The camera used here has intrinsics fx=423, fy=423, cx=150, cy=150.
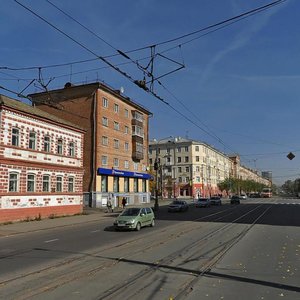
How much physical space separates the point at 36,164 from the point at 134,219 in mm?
13920

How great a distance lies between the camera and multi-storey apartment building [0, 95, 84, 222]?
30.9 metres

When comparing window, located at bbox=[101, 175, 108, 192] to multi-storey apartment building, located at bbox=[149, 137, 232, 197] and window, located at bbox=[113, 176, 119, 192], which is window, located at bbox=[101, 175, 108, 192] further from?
multi-storey apartment building, located at bbox=[149, 137, 232, 197]

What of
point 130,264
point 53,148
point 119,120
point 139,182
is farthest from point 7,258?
point 139,182

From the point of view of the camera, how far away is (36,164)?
112ft

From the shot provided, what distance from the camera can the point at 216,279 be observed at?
384 inches

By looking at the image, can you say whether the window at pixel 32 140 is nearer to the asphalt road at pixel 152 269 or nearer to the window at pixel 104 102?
the asphalt road at pixel 152 269

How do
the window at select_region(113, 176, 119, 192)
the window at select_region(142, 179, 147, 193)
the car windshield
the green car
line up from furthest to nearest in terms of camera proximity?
the window at select_region(142, 179, 147, 193)
the window at select_region(113, 176, 119, 192)
the car windshield
the green car

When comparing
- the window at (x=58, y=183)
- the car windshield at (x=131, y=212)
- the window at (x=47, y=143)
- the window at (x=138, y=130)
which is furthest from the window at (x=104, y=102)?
the car windshield at (x=131, y=212)

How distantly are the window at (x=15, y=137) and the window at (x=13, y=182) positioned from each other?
7.74 feet

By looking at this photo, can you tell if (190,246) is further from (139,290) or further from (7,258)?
(139,290)

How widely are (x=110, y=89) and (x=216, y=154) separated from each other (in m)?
85.2

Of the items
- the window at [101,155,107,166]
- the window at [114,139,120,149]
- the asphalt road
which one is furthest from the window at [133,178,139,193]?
the asphalt road

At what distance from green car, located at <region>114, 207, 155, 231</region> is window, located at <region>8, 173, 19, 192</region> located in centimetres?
1089

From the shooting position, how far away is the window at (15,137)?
31.8 meters
